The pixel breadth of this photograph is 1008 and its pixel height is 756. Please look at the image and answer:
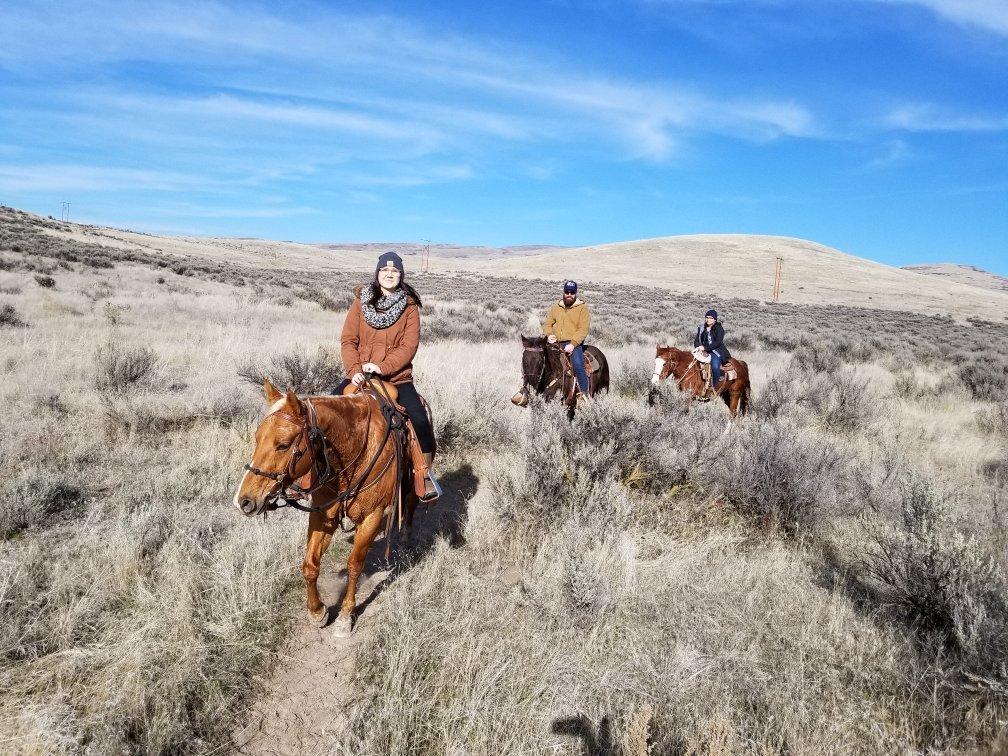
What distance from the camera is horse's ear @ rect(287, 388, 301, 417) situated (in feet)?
9.55

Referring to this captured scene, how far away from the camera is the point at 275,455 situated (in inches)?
112

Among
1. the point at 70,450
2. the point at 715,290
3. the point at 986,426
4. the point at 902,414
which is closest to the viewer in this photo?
the point at 70,450

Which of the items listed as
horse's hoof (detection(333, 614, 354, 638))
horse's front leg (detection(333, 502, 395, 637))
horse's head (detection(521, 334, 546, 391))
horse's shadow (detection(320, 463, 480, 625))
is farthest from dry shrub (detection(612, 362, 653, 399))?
horse's hoof (detection(333, 614, 354, 638))

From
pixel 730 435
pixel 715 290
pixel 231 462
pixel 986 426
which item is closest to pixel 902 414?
pixel 986 426

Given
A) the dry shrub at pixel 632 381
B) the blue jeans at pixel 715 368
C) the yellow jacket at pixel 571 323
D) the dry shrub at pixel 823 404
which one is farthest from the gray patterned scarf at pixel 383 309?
the dry shrub at pixel 632 381

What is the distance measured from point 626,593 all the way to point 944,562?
209 centimetres

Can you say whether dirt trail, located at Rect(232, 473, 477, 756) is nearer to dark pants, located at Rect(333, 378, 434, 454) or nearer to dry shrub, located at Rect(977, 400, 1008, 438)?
dark pants, located at Rect(333, 378, 434, 454)

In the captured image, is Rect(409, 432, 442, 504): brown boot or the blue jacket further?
the blue jacket

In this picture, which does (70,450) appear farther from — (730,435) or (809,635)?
(730,435)

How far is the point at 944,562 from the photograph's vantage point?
348 cm

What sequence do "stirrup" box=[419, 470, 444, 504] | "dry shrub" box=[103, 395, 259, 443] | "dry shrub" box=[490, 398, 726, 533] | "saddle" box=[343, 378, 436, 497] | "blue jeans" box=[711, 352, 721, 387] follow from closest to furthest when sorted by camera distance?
1. "saddle" box=[343, 378, 436, 497]
2. "stirrup" box=[419, 470, 444, 504]
3. "dry shrub" box=[490, 398, 726, 533]
4. "dry shrub" box=[103, 395, 259, 443]
5. "blue jeans" box=[711, 352, 721, 387]

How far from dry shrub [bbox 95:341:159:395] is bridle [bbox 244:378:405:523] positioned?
19.5ft

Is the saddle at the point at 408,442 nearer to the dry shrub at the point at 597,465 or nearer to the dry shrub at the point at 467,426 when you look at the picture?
the dry shrub at the point at 597,465

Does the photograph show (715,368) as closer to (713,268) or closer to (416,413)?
(416,413)
